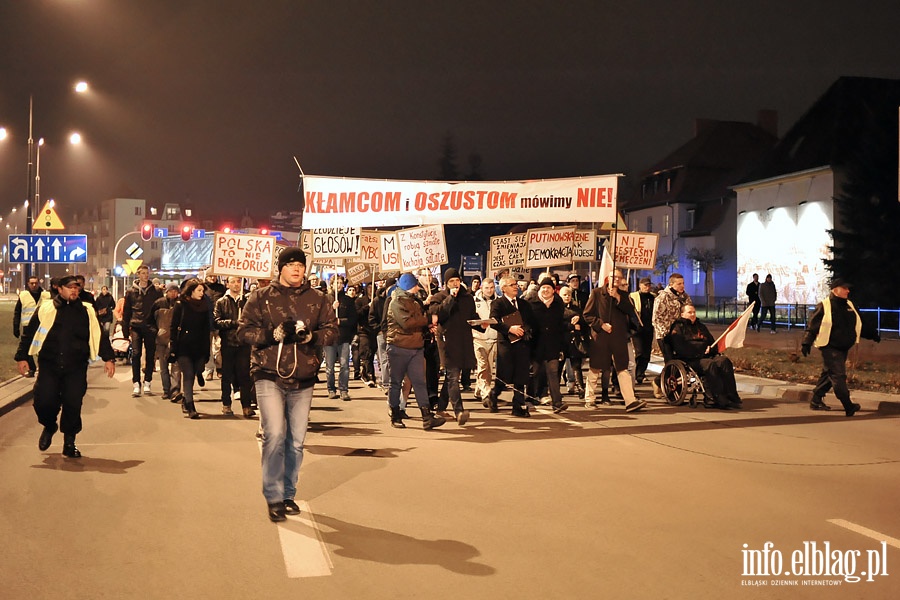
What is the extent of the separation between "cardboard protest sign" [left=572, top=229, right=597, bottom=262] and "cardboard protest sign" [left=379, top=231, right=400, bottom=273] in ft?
24.8

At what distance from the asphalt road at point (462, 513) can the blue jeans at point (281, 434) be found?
263 millimetres

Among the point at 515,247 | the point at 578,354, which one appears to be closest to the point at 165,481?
the point at 578,354

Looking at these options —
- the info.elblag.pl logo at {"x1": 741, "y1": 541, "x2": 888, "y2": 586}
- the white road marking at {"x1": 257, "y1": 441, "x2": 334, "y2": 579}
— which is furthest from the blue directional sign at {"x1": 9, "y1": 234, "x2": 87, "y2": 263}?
the info.elblag.pl logo at {"x1": 741, "y1": 541, "x2": 888, "y2": 586}

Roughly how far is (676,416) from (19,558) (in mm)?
9142

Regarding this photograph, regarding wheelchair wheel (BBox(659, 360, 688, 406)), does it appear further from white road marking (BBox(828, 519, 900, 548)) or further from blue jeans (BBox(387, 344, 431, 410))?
white road marking (BBox(828, 519, 900, 548))

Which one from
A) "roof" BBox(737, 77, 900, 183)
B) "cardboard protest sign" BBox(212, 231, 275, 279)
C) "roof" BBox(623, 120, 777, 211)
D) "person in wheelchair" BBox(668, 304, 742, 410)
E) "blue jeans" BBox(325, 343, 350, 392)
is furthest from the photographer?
"roof" BBox(623, 120, 777, 211)

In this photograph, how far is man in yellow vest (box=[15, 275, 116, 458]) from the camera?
374 inches

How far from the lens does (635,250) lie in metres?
20.2

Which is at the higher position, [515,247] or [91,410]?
[515,247]

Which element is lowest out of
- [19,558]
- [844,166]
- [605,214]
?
[19,558]

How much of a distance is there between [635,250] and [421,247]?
214 inches

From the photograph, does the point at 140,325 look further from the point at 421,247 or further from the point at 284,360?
the point at 284,360

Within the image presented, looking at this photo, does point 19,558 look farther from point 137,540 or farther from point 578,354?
point 578,354

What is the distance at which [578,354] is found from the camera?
15.3 metres
